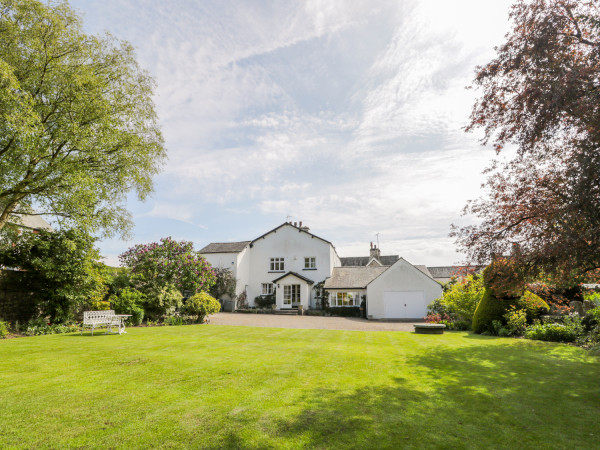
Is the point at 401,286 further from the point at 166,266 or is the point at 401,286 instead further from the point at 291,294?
the point at 166,266

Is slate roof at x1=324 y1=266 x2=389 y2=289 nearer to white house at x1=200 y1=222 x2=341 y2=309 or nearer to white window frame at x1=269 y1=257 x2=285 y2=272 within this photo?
white house at x1=200 y1=222 x2=341 y2=309

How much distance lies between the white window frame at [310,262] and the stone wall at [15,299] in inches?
1004

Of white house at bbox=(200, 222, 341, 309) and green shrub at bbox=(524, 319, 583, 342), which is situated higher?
white house at bbox=(200, 222, 341, 309)

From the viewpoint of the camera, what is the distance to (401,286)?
1166 inches

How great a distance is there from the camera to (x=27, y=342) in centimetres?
1224

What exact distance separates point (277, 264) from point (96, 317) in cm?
2399

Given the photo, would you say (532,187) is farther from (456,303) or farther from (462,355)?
(456,303)

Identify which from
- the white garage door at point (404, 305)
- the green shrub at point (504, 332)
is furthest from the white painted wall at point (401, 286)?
the green shrub at point (504, 332)

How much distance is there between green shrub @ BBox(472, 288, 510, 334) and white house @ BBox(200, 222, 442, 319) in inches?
474

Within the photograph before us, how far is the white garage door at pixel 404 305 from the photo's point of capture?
2911cm

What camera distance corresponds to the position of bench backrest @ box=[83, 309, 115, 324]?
14.6 m

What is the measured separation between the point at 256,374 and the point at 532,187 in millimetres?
8913

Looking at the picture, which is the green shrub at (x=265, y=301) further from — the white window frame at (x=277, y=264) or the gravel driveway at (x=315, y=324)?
the gravel driveway at (x=315, y=324)

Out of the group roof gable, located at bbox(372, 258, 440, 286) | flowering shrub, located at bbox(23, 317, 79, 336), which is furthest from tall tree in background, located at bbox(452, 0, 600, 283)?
roof gable, located at bbox(372, 258, 440, 286)
